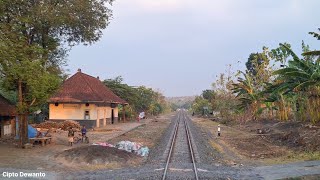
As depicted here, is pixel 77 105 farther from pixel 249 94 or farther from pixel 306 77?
pixel 306 77

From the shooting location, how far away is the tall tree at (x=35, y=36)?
59.6 ft

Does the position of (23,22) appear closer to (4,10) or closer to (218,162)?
(4,10)

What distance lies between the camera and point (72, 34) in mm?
22344

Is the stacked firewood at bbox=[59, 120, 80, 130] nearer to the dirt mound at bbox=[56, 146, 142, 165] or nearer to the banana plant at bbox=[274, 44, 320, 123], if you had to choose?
the dirt mound at bbox=[56, 146, 142, 165]

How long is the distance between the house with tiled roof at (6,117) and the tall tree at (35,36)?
4.04 metres

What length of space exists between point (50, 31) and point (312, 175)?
15.8m

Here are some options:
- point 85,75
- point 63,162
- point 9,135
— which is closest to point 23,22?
point 63,162

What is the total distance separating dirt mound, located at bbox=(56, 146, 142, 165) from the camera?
15508 millimetres

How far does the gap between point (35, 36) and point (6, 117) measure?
6.87 metres

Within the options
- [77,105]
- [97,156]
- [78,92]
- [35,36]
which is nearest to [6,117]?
[35,36]

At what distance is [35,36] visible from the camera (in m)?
21.1

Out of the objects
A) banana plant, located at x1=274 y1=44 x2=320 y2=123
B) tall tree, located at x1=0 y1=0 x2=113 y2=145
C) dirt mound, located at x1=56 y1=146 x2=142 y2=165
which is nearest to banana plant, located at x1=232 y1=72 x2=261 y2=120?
banana plant, located at x1=274 y1=44 x2=320 y2=123

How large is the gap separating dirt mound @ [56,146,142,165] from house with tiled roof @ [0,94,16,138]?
27.5 ft

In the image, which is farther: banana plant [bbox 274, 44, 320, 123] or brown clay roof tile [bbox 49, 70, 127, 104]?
brown clay roof tile [bbox 49, 70, 127, 104]
